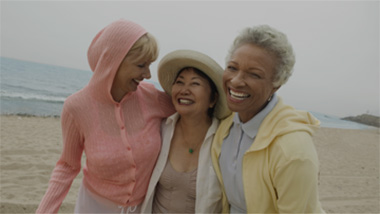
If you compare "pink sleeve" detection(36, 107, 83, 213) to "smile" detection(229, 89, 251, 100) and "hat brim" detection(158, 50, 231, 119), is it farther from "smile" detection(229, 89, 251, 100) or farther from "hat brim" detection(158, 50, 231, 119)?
"smile" detection(229, 89, 251, 100)

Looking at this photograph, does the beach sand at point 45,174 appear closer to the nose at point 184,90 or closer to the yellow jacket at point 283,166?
the nose at point 184,90

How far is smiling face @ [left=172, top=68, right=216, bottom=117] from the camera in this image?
89.7 inches

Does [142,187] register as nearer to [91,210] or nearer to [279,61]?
[91,210]

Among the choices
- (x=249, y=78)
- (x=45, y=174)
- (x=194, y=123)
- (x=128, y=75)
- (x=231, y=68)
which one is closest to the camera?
(x=249, y=78)

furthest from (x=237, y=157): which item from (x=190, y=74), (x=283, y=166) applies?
(x=190, y=74)

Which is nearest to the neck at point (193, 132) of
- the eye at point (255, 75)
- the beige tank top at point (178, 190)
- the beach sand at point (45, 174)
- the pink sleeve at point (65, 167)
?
the beige tank top at point (178, 190)

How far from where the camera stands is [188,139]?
2.42 metres

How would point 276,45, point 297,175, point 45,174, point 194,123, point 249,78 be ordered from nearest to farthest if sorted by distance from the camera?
1. point 297,175
2. point 276,45
3. point 249,78
4. point 194,123
5. point 45,174

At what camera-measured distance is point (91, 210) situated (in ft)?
7.74

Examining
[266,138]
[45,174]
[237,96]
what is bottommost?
[45,174]

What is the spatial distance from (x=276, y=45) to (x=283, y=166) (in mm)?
761

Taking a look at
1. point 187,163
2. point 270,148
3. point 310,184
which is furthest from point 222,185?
point 310,184

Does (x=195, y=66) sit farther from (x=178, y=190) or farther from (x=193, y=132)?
(x=178, y=190)

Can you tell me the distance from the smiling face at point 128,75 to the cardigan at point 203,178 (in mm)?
505
